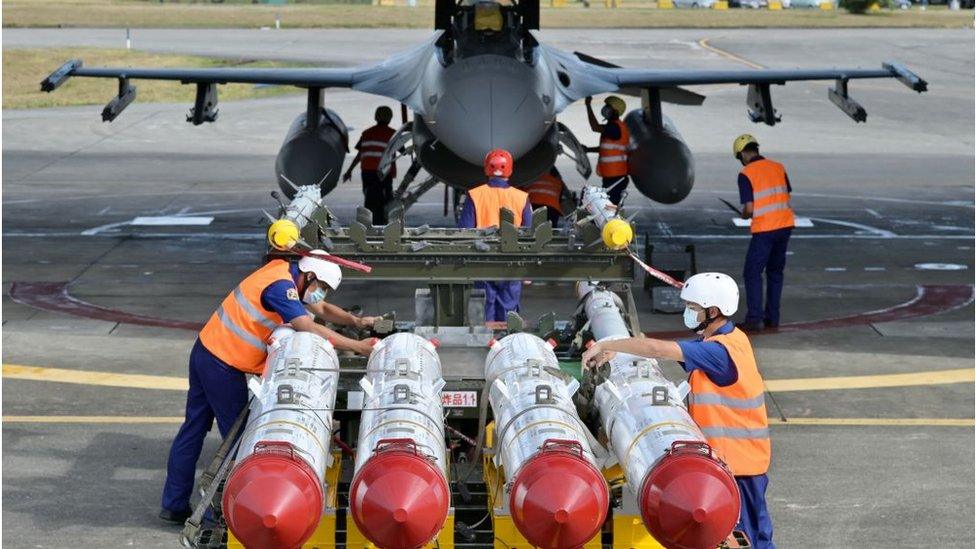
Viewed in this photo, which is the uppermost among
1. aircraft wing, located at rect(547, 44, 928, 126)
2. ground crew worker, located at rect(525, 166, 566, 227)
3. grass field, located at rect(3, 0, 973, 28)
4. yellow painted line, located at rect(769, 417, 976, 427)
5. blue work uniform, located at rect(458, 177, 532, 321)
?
blue work uniform, located at rect(458, 177, 532, 321)

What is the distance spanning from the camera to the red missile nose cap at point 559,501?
22.9 feet

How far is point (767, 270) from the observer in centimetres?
1728

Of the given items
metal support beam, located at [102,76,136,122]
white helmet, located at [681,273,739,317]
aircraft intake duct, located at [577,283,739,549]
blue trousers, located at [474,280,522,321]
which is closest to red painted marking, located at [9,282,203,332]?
metal support beam, located at [102,76,136,122]

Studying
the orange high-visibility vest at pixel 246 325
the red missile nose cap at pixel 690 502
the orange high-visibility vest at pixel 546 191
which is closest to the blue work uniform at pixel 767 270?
the orange high-visibility vest at pixel 546 191

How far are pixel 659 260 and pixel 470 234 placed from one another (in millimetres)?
10593

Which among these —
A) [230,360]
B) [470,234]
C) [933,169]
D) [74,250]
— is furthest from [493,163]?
[933,169]

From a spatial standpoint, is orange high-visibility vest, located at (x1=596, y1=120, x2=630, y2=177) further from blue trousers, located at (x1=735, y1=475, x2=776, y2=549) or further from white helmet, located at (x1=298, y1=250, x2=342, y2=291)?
blue trousers, located at (x1=735, y1=475, x2=776, y2=549)

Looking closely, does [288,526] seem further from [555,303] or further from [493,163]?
[555,303]

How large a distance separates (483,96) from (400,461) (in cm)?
1006

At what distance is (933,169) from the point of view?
3291 centimetres

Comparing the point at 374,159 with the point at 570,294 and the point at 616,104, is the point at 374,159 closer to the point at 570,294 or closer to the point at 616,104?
the point at 616,104

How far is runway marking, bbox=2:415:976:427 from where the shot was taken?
13141 millimetres

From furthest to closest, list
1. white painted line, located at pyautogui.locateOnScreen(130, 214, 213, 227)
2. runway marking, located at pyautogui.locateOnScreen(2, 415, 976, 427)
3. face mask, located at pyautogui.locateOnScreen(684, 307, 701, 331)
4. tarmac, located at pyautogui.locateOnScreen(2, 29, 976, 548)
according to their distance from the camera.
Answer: white painted line, located at pyautogui.locateOnScreen(130, 214, 213, 227), runway marking, located at pyautogui.locateOnScreen(2, 415, 976, 427), tarmac, located at pyautogui.locateOnScreen(2, 29, 976, 548), face mask, located at pyautogui.locateOnScreen(684, 307, 701, 331)

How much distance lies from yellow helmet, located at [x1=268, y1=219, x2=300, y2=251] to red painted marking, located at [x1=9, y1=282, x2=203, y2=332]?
7504 mm
